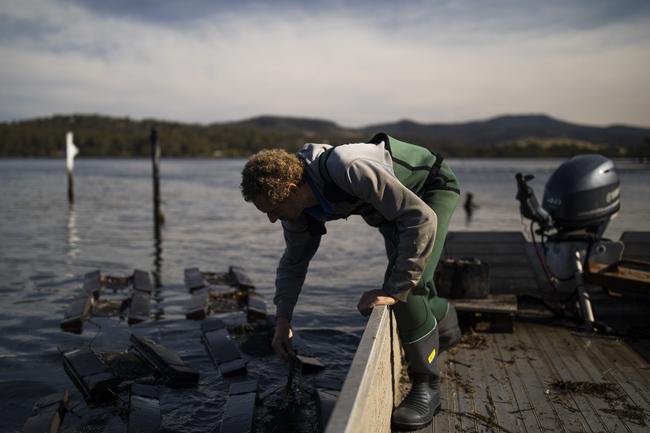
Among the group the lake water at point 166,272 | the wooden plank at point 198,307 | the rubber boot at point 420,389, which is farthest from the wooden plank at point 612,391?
the wooden plank at point 198,307

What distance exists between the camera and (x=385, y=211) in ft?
10.9

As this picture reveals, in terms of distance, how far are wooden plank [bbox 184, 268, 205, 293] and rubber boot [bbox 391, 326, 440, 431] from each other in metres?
8.81

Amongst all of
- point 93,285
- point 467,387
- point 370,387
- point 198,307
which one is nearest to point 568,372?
point 467,387

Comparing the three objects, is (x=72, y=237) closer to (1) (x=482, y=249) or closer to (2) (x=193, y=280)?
(2) (x=193, y=280)

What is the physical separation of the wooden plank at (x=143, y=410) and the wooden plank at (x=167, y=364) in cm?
40

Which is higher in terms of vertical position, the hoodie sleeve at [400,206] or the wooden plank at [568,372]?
the hoodie sleeve at [400,206]

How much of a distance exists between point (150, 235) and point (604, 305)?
19.4 m

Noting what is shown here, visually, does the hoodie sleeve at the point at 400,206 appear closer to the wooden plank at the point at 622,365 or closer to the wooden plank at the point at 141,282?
the wooden plank at the point at 622,365

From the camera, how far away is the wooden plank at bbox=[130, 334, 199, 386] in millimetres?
6691

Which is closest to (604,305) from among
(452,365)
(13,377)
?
(452,365)

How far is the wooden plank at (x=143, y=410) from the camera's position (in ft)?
17.7

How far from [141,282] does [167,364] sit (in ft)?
19.0

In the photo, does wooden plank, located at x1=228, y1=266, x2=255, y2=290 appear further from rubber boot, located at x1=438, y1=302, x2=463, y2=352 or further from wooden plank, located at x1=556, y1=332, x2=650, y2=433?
rubber boot, located at x1=438, y1=302, x2=463, y2=352

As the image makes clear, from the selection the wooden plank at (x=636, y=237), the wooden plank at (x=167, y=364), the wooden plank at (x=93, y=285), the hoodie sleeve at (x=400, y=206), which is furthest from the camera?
the wooden plank at (x=93, y=285)
